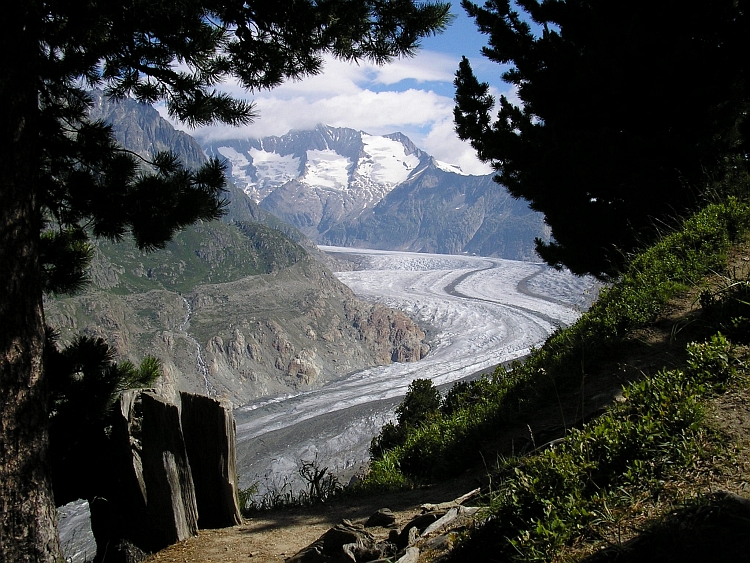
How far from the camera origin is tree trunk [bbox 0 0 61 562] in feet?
11.0

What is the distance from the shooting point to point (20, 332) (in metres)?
3.42

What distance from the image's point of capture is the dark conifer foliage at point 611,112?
8.57 m

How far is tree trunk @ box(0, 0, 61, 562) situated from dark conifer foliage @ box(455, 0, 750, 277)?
23.4ft

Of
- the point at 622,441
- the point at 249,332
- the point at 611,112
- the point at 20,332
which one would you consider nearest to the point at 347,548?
the point at 622,441

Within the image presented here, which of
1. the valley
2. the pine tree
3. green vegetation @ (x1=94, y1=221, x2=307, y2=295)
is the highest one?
green vegetation @ (x1=94, y1=221, x2=307, y2=295)

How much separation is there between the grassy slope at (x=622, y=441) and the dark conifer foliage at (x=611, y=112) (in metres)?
2.69

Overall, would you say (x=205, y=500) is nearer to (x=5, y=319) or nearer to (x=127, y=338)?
(x=5, y=319)

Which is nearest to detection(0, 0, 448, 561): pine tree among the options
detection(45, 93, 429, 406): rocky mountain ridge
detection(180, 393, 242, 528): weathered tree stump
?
detection(180, 393, 242, 528): weathered tree stump

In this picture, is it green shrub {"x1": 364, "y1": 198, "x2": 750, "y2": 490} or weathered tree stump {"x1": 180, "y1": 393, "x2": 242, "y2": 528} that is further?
green shrub {"x1": 364, "y1": 198, "x2": 750, "y2": 490}

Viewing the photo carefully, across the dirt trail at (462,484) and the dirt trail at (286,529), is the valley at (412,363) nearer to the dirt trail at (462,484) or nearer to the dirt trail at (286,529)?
the dirt trail at (286,529)

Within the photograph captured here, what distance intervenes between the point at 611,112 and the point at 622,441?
802 centimetres

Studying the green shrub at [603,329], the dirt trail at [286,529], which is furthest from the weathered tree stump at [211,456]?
the green shrub at [603,329]

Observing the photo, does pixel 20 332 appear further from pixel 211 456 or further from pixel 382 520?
pixel 382 520

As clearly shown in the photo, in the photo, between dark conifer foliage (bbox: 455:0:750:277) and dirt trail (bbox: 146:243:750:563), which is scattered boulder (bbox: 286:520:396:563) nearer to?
dirt trail (bbox: 146:243:750:563)
